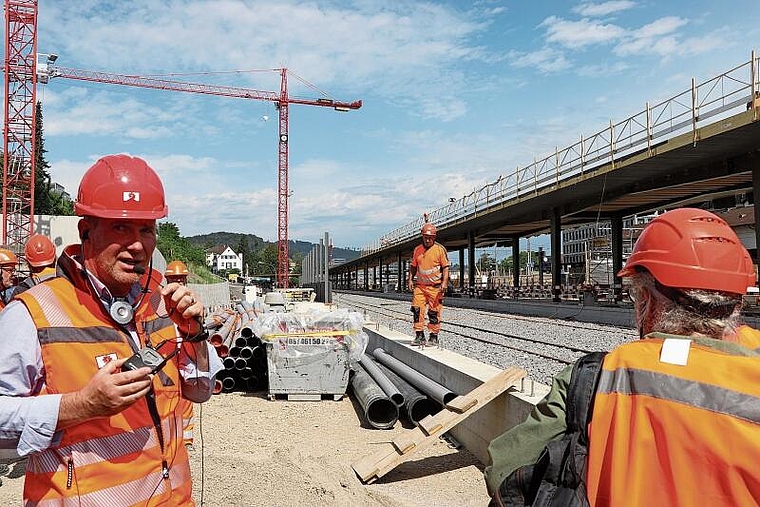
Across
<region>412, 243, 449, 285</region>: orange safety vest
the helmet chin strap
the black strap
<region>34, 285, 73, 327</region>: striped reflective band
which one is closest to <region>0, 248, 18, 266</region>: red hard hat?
the helmet chin strap

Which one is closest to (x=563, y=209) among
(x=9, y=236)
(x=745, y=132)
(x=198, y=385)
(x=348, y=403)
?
(x=745, y=132)

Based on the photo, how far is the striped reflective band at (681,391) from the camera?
164 centimetres

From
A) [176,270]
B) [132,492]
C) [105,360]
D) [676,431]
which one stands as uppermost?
[176,270]

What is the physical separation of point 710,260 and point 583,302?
1131 inches

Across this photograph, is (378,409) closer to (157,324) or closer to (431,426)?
(431,426)

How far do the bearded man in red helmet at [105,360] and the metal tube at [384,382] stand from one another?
5.90 m

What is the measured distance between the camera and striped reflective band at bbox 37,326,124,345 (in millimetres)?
2197

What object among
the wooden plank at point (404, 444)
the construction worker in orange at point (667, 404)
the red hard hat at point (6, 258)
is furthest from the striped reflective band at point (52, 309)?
the red hard hat at point (6, 258)

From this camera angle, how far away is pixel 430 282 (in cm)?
1110

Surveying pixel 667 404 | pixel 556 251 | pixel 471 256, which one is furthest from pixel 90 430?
pixel 471 256

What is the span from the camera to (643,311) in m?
2.11

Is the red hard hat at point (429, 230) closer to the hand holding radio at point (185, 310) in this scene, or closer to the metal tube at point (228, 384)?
the metal tube at point (228, 384)

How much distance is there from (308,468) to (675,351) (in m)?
5.44

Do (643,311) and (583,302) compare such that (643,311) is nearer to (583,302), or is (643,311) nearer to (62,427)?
(62,427)
